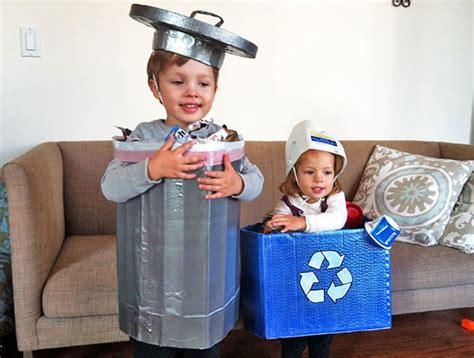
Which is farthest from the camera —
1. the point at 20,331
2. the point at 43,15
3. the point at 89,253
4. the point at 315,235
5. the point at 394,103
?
the point at 394,103

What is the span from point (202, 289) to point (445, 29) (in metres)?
2.02

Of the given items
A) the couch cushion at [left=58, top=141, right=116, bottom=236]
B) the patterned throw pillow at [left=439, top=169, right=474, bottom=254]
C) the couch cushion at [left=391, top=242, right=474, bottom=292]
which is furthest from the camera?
the couch cushion at [left=58, top=141, right=116, bottom=236]

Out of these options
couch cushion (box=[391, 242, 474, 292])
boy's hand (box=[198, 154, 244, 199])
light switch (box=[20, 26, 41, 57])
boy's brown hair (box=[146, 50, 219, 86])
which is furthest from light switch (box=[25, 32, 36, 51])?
couch cushion (box=[391, 242, 474, 292])

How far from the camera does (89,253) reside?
158cm

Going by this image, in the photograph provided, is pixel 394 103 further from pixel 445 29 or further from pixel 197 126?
pixel 197 126

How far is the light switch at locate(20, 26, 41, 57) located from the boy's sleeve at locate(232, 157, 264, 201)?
1261 mm

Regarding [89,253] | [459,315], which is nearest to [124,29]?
[89,253]

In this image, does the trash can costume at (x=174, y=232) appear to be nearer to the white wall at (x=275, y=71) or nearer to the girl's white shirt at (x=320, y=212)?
the girl's white shirt at (x=320, y=212)

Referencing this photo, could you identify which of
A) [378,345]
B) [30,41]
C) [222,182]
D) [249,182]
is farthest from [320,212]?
[30,41]

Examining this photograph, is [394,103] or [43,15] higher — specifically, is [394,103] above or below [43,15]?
below

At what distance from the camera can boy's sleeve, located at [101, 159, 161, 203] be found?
3.00ft

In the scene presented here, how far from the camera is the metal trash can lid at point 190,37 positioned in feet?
2.94

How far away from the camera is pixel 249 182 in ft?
3.38

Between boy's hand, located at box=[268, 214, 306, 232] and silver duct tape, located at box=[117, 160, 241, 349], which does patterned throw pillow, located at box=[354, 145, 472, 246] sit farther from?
silver duct tape, located at box=[117, 160, 241, 349]
